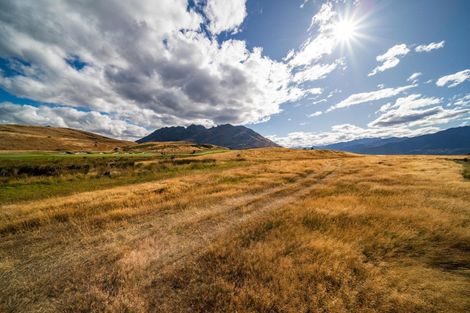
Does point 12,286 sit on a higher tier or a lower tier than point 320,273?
lower

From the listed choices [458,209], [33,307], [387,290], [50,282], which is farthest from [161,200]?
[458,209]

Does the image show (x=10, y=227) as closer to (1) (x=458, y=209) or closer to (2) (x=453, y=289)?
(2) (x=453, y=289)

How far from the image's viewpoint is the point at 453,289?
569 cm

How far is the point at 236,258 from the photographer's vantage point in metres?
7.32

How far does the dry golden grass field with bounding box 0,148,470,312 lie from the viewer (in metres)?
5.41

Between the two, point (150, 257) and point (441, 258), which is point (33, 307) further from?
point (441, 258)

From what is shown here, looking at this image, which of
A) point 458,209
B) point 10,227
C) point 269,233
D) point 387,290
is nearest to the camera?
point 387,290

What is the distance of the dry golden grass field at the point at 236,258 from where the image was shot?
17.8 feet

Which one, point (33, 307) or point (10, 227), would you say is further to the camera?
point (10, 227)

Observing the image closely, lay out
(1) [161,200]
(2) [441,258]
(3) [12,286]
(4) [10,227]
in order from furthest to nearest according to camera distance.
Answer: (1) [161,200] → (4) [10,227] → (2) [441,258] → (3) [12,286]

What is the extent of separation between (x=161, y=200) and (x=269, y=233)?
9814mm

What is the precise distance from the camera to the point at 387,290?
5672 mm

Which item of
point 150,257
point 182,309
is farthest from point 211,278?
point 150,257

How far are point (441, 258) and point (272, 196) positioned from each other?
11.3 metres
